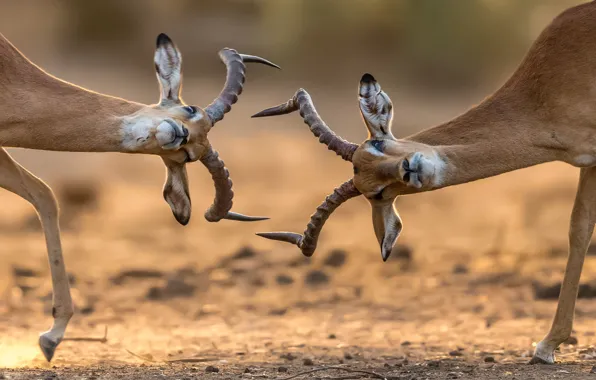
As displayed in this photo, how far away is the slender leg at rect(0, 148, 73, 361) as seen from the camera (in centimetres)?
905

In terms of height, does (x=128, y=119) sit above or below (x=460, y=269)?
above

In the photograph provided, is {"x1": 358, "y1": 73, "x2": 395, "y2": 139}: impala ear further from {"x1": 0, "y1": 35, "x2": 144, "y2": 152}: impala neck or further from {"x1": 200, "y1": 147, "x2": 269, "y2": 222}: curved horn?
{"x1": 0, "y1": 35, "x2": 144, "y2": 152}: impala neck

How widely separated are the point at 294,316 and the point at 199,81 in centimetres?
1837

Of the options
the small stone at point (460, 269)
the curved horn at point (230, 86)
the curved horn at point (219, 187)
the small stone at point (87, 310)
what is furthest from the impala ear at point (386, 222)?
the small stone at point (460, 269)

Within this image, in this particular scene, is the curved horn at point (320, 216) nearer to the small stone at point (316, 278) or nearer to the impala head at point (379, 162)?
the impala head at point (379, 162)

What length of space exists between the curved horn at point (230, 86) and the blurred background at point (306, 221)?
99.8 inches

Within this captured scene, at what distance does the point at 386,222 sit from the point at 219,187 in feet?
4.11

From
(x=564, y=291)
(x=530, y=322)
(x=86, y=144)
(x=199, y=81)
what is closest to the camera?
(x=86, y=144)

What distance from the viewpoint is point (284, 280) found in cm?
1262

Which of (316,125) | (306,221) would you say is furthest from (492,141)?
(306,221)

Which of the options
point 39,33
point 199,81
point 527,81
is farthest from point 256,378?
point 39,33

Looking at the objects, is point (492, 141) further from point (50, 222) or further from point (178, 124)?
point (50, 222)

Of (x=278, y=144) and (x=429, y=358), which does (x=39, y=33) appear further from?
(x=429, y=358)

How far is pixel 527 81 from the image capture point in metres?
8.45
